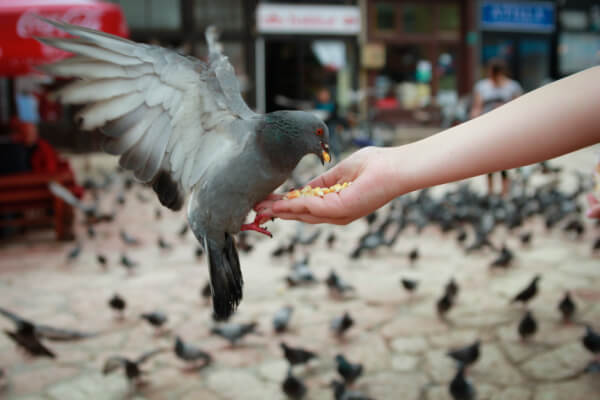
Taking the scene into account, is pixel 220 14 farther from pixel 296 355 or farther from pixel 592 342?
pixel 592 342

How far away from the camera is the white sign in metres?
15.2

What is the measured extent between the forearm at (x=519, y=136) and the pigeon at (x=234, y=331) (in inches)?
73.1

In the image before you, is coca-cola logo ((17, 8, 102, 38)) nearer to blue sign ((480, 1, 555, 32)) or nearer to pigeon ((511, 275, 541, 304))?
pigeon ((511, 275, 541, 304))

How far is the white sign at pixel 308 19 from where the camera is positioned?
15172 mm

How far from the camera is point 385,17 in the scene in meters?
16.6

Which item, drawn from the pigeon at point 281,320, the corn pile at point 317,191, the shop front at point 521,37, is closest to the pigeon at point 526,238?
the pigeon at point 281,320

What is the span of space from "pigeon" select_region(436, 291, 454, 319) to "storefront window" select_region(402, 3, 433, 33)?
1484 cm

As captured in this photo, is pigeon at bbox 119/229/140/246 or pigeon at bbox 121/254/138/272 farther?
pigeon at bbox 119/229/140/246

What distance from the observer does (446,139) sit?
1625 millimetres

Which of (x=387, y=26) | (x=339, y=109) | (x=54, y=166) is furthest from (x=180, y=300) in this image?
(x=387, y=26)

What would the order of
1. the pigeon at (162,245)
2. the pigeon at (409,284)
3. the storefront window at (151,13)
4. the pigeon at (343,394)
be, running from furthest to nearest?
1. the storefront window at (151,13)
2. the pigeon at (162,245)
3. the pigeon at (409,284)
4. the pigeon at (343,394)

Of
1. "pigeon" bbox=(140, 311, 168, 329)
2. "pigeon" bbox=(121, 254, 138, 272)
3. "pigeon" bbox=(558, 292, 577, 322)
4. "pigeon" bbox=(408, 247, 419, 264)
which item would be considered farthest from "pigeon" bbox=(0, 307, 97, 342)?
"pigeon" bbox=(558, 292, 577, 322)

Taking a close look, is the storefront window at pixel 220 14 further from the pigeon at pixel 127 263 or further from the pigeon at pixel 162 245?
the pigeon at pixel 127 263

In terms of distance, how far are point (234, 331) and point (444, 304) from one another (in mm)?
1453
